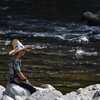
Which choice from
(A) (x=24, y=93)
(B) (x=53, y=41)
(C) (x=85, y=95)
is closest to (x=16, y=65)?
(A) (x=24, y=93)

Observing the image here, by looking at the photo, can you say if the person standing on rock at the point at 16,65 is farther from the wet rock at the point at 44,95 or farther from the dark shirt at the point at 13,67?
the wet rock at the point at 44,95

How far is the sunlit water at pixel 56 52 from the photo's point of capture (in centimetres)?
1343

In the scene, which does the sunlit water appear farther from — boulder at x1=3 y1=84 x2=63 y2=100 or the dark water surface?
boulder at x1=3 y1=84 x2=63 y2=100

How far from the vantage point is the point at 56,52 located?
59.3ft

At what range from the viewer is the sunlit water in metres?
13.4

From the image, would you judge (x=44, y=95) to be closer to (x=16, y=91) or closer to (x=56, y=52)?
(x=16, y=91)

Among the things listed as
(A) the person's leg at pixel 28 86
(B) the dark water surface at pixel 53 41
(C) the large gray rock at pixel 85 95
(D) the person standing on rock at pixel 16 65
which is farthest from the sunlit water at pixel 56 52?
(D) the person standing on rock at pixel 16 65

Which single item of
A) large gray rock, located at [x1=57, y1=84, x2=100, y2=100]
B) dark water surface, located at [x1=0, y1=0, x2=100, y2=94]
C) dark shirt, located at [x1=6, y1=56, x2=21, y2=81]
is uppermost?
dark shirt, located at [x1=6, y1=56, x2=21, y2=81]

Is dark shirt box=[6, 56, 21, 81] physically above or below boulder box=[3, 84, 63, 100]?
above

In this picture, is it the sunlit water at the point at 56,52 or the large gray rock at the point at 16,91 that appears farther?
the sunlit water at the point at 56,52

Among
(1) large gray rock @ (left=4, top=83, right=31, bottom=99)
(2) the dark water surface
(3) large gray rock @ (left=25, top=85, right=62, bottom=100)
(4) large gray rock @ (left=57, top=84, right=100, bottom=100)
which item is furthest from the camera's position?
(2) the dark water surface

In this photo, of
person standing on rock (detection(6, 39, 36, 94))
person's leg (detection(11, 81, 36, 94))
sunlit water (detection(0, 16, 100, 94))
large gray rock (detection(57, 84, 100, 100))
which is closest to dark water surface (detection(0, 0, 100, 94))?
sunlit water (detection(0, 16, 100, 94))

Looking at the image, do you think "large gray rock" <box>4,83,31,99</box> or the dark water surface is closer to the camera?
"large gray rock" <box>4,83,31,99</box>

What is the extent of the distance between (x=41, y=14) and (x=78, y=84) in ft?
60.2
